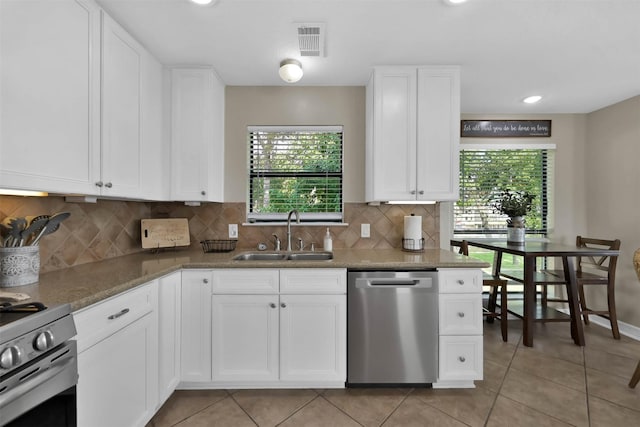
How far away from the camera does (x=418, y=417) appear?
163cm

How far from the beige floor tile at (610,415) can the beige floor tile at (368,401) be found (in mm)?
1097

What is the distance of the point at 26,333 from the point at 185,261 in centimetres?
101

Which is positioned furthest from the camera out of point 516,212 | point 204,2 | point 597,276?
point 516,212

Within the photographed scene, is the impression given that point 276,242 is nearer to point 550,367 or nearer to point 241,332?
point 241,332

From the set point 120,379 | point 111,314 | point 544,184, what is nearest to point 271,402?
point 120,379

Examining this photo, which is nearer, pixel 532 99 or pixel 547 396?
pixel 547 396

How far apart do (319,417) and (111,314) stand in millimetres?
1295

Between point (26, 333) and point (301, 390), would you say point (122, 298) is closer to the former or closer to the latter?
point (26, 333)

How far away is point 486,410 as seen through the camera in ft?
5.57

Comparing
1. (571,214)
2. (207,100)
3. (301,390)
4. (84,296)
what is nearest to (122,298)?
(84,296)

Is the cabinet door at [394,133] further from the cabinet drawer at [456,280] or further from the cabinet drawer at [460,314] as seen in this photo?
the cabinet drawer at [460,314]

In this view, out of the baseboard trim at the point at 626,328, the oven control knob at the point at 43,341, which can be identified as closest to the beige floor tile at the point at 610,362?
the baseboard trim at the point at 626,328

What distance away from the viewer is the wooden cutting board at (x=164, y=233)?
84.4 inches

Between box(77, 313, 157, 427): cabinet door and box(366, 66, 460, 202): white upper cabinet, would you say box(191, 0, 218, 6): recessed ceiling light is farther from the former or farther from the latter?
box(77, 313, 157, 427): cabinet door
